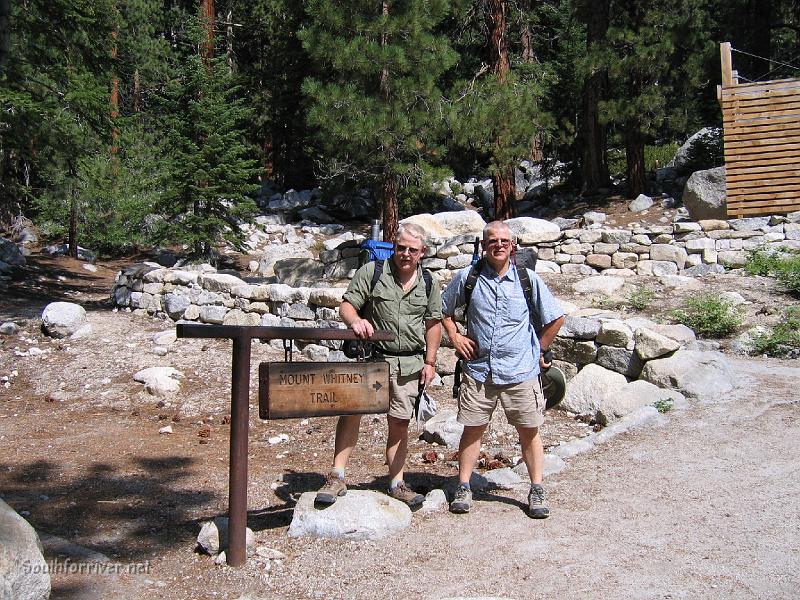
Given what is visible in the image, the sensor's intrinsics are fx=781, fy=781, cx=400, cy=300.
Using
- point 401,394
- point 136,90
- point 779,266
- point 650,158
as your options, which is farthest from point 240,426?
point 136,90

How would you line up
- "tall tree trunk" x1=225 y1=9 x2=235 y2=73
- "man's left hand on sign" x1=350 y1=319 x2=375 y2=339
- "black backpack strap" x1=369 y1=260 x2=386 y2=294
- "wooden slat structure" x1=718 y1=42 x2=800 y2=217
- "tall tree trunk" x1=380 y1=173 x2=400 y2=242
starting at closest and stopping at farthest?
"man's left hand on sign" x1=350 y1=319 x2=375 y2=339
"black backpack strap" x1=369 y1=260 x2=386 y2=294
"tall tree trunk" x1=380 y1=173 x2=400 y2=242
"wooden slat structure" x1=718 y1=42 x2=800 y2=217
"tall tree trunk" x1=225 y1=9 x2=235 y2=73

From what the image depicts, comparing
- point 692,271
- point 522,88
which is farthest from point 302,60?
point 692,271

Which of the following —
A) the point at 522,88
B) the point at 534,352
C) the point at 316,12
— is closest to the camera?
the point at 534,352

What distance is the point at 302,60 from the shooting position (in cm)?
2120

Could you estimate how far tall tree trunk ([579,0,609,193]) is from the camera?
18.2 meters

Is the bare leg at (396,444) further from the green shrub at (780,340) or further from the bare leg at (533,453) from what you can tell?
the green shrub at (780,340)

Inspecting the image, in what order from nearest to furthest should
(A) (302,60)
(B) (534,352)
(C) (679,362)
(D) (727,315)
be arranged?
1. (B) (534,352)
2. (C) (679,362)
3. (D) (727,315)
4. (A) (302,60)

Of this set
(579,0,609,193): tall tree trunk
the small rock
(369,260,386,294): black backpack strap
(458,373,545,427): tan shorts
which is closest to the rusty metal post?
(369,260,386,294): black backpack strap

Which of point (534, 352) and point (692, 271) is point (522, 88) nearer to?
point (692, 271)

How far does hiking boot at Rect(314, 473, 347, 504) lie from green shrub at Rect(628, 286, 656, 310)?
20.3 ft

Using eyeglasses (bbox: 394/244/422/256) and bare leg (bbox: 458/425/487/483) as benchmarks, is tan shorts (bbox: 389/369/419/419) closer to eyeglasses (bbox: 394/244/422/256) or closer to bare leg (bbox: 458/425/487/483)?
bare leg (bbox: 458/425/487/483)

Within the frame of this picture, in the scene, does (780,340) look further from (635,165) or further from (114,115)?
(114,115)

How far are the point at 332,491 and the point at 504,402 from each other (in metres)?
1.02

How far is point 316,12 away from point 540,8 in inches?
592
